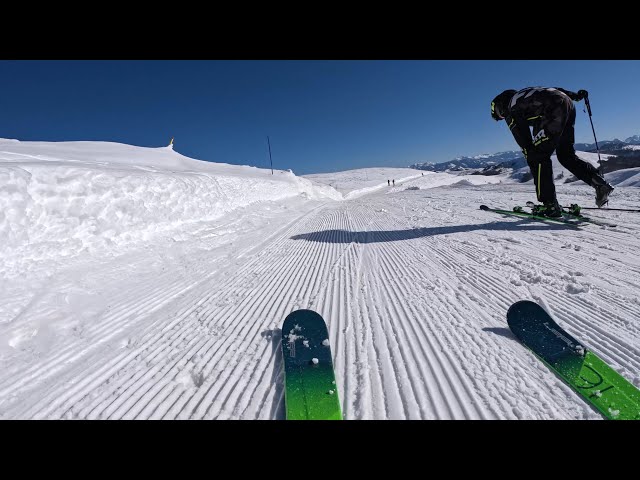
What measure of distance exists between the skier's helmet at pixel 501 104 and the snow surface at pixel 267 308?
2890 millimetres

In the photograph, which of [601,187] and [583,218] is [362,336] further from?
[601,187]

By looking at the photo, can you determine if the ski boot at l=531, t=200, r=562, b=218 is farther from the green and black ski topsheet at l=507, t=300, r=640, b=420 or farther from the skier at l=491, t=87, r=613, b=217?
the green and black ski topsheet at l=507, t=300, r=640, b=420

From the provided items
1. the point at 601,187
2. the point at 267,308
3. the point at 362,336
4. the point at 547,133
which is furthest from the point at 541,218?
the point at 267,308

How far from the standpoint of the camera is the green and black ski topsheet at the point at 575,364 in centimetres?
147

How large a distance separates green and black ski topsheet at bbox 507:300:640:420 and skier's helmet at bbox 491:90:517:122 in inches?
251

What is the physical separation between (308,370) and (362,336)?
0.62 metres

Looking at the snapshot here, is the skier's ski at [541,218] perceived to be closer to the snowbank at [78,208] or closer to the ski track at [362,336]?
the ski track at [362,336]

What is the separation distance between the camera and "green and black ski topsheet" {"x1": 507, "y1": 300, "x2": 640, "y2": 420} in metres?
1.47

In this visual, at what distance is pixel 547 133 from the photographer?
19.1ft

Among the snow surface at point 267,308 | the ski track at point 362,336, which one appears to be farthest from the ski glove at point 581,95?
the ski track at point 362,336

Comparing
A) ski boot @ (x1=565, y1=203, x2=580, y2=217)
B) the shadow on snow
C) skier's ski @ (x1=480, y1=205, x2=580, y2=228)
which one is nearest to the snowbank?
the shadow on snow

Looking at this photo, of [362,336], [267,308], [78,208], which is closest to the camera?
[362,336]
